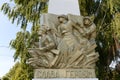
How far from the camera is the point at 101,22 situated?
10.2 metres

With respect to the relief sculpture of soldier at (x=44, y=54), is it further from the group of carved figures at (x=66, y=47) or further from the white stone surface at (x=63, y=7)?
the white stone surface at (x=63, y=7)

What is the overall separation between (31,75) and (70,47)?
4008 millimetres

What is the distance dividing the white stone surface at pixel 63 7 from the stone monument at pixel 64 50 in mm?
125

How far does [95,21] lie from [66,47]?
4826 mm

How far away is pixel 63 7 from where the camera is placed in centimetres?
652

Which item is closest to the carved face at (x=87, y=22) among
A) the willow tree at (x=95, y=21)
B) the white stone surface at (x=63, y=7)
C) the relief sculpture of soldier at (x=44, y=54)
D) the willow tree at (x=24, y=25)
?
the white stone surface at (x=63, y=7)

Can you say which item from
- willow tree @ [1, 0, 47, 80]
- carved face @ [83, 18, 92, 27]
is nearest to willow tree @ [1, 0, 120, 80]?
willow tree @ [1, 0, 47, 80]

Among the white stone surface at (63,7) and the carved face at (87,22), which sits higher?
the white stone surface at (63,7)

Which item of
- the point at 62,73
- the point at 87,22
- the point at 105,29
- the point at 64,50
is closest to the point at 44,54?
the point at 64,50

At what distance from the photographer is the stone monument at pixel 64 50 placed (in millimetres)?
5602

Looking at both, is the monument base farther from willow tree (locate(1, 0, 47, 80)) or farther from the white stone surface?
willow tree (locate(1, 0, 47, 80))

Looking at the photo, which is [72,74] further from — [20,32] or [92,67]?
[20,32]

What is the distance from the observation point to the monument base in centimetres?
552

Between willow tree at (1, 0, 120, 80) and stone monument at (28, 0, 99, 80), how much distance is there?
7.94 feet
